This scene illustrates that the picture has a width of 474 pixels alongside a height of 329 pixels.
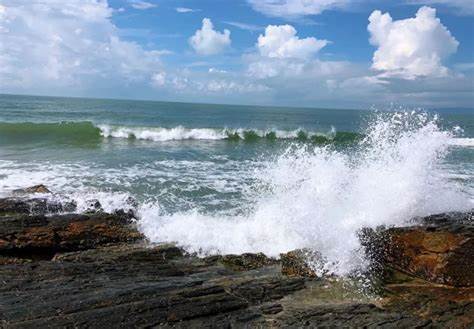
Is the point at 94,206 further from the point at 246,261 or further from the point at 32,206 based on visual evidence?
the point at 246,261

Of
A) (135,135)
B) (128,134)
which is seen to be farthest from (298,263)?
(128,134)

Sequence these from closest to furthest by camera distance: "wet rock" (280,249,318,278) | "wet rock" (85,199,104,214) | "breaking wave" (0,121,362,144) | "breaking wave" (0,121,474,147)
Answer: "wet rock" (280,249,318,278) → "wet rock" (85,199,104,214) → "breaking wave" (0,121,474,147) → "breaking wave" (0,121,362,144)

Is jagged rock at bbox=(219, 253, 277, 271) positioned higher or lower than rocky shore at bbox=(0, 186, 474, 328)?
lower

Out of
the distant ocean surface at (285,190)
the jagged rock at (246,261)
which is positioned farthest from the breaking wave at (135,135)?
the jagged rock at (246,261)

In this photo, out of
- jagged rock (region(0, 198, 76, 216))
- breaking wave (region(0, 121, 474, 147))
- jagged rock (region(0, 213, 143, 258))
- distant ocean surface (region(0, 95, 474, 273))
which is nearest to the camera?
jagged rock (region(0, 213, 143, 258))

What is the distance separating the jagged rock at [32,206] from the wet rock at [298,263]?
18.0ft

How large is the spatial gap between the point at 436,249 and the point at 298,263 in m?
2.14

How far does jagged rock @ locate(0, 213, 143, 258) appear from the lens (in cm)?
848

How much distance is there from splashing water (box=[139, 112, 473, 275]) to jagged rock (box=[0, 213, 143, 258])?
0.75 meters

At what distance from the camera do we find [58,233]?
8.81m

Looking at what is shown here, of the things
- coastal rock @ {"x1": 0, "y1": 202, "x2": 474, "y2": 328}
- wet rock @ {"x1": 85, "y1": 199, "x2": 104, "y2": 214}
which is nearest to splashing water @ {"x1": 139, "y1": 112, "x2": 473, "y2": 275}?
coastal rock @ {"x1": 0, "y1": 202, "x2": 474, "y2": 328}

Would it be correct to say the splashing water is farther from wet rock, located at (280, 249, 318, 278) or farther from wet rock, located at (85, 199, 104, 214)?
wet rock, located at (85, 199, 104, 214)

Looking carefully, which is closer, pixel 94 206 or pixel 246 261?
pixel 246 261

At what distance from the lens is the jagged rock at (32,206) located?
10372 mm
